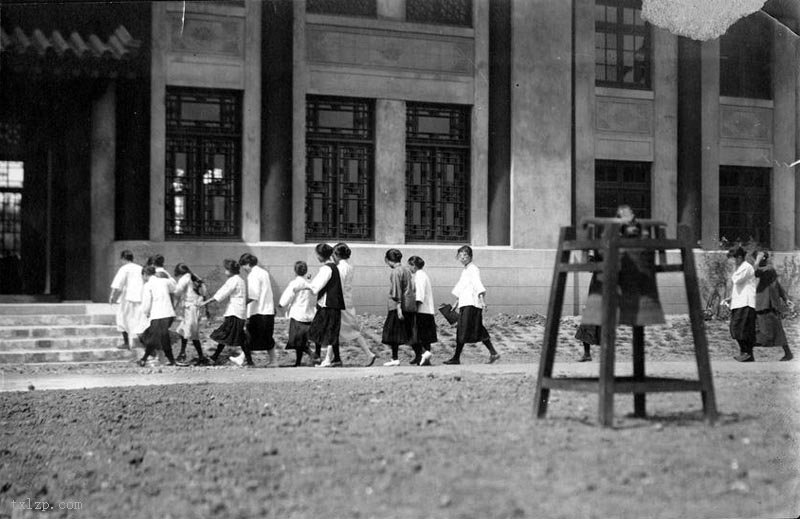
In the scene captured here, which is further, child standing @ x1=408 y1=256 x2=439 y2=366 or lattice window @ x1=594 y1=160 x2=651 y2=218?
child standing @ x1=408 y1=256 x2=439 y2=366

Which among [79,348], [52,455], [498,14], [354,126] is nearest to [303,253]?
[354,126]

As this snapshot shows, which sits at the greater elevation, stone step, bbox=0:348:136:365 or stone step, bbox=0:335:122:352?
stone step, bbox=0:335:122:352

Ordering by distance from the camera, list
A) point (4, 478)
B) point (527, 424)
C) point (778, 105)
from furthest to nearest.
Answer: point (778, 105) → point (4, 478) → point (527, 424)

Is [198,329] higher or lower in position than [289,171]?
lower

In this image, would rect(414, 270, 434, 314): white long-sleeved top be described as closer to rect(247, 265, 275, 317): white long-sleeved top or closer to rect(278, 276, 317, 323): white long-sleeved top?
rect(278, 276, 317, 323): white long-sleeved top

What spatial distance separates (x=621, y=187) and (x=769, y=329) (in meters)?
2.47

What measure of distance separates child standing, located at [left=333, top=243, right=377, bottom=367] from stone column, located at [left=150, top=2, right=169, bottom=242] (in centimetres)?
269

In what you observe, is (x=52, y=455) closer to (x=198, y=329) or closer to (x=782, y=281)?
(x=198, y=329)

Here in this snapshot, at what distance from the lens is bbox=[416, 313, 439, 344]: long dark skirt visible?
13.2 metres

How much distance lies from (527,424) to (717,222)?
211 inches

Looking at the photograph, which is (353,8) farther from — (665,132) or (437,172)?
(665,132)

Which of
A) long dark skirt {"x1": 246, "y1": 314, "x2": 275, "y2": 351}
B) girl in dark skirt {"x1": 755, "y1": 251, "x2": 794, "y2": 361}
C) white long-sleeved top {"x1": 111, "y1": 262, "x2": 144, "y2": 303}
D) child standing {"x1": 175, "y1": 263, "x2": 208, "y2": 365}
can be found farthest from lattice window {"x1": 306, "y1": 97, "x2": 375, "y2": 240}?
girl in dark skirt {"x1": 755, "y1": 251, "x2": 794, "y2": 361}

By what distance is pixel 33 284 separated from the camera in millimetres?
15297

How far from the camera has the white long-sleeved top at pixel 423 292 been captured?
13234 mm
